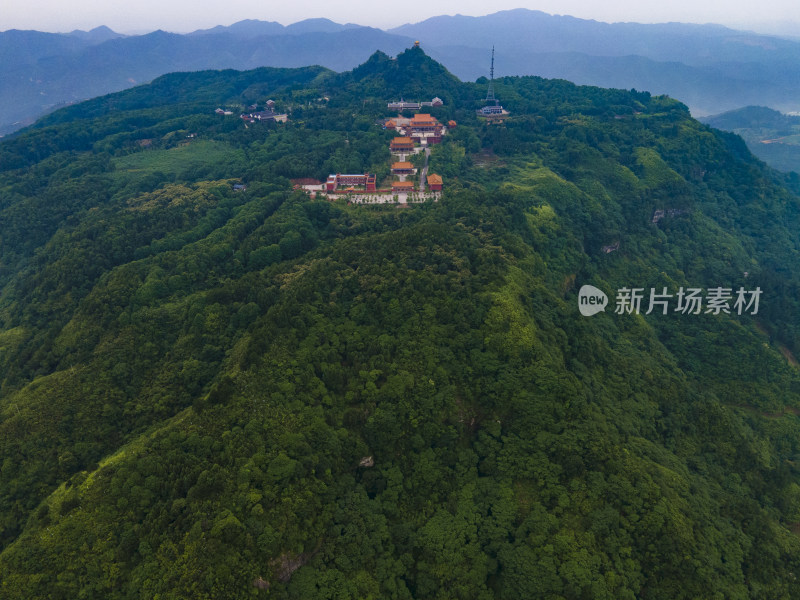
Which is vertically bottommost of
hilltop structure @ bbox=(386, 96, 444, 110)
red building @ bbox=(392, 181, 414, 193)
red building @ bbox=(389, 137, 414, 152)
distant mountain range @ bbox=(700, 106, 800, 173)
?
distant mountain range @ bbox=(700, 106, 800, 173)

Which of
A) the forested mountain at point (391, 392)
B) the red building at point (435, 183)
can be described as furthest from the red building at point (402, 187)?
the forested mountain at point (391, 392)

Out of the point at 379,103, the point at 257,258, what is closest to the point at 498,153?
the point at 379,103

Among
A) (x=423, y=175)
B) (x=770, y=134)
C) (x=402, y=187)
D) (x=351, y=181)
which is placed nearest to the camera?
(x=402, y=187)

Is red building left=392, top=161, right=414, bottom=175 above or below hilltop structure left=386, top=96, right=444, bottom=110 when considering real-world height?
below

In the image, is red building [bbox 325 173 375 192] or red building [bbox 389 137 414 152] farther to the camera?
red building [bbox 389 137 414 152]

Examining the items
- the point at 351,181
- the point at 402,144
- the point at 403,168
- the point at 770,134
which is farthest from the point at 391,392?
the point at 770,134

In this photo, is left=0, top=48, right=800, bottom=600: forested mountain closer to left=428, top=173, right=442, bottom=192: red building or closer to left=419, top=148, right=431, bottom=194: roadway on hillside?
left=419, top=148, right=431, bottom=194: roadway on hillside

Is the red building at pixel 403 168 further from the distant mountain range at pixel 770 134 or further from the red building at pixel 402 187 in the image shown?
the distant mountain range at pixel 770 134

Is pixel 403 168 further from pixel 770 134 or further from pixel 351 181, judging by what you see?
pixel 770 134

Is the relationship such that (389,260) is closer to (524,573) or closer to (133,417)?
(133,417)

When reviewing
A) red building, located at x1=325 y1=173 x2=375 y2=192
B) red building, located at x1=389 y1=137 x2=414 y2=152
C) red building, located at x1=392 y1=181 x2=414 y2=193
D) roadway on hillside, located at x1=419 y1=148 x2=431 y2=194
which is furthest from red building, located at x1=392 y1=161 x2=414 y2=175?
red building, located at x1=389 y1=137 x2=414 y2=152
